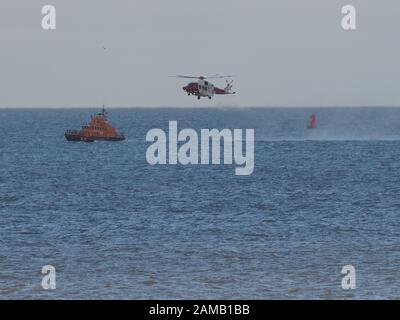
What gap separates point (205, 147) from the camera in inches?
7726

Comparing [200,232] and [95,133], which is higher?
[95,133]

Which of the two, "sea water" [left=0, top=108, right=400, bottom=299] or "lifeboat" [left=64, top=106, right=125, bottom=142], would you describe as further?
"lifeboat" [left=64, top=106, right=125, bottom=142]

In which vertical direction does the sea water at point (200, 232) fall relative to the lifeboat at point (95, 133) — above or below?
below

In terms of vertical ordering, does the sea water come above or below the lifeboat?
below

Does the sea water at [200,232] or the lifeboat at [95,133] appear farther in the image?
the lifeboat at [95,133]

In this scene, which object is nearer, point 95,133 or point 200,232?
point 200,232

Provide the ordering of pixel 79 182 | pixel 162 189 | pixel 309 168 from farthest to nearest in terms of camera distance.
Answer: pixel 309 168 → pixel 79 182 → pixel 162 189

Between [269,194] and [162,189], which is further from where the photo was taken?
[162,189]

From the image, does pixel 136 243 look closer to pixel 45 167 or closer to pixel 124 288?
pixel 124 288

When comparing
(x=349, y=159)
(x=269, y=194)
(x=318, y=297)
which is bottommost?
(x=318, y=297)

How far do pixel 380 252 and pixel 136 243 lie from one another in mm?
14244
